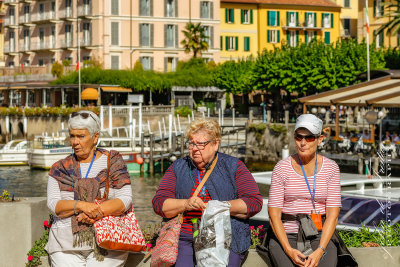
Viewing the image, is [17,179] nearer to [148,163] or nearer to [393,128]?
[148,163]

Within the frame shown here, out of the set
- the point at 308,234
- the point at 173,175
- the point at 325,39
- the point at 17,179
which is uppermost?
the point at 325,39

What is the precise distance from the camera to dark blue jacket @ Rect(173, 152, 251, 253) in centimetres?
507

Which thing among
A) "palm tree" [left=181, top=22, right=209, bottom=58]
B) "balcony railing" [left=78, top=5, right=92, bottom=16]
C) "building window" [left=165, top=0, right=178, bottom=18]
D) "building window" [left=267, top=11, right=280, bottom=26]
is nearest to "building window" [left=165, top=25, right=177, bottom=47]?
"building window" [left=165, top=0, right=178, bottom=18]

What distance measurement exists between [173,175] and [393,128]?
31323 millimetres

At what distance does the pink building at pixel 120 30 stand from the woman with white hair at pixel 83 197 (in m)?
57.7

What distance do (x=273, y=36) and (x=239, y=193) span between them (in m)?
66.8

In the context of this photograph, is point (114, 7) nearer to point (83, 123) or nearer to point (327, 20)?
point (327, 20)

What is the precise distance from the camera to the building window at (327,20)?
7256 cm

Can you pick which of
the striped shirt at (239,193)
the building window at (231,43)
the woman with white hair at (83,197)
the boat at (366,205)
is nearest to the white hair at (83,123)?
the woman with white hair at (83,197)

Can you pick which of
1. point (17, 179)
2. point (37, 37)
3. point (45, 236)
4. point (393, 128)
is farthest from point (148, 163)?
point (37, 37)

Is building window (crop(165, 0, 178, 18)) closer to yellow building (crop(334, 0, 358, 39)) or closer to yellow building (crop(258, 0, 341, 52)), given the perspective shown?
yellow building (crop(258, 0, 341, 52))

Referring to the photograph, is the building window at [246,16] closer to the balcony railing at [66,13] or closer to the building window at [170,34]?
the building window at [170,34]

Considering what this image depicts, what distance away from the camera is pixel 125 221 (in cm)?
519

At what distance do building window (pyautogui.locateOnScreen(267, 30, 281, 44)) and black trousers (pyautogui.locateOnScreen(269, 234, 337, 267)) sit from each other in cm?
6635
